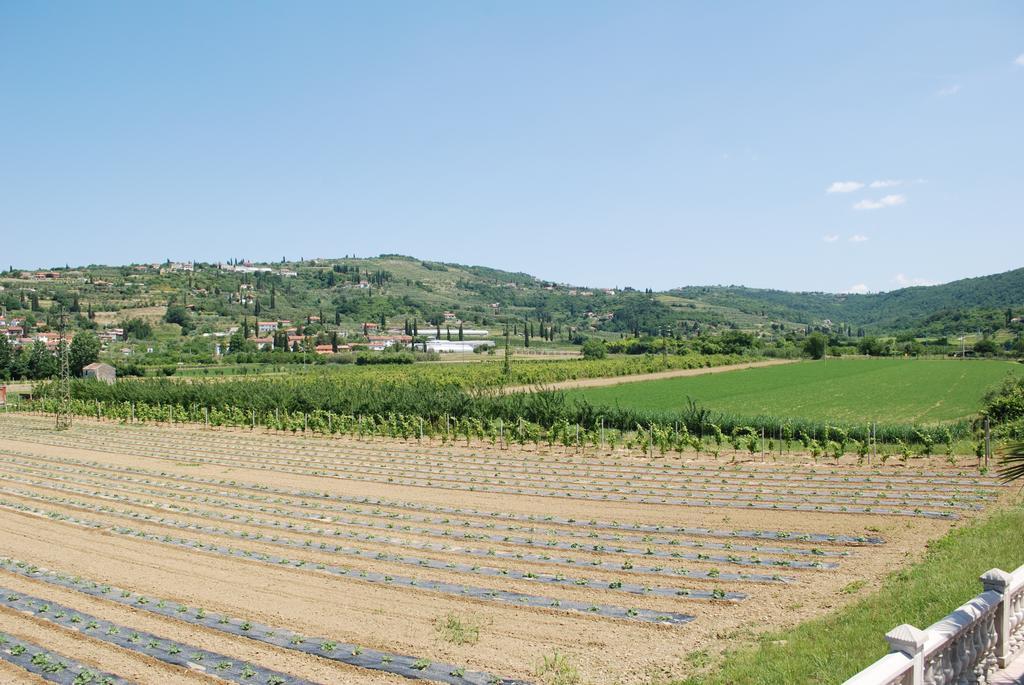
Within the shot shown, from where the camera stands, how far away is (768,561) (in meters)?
14.9

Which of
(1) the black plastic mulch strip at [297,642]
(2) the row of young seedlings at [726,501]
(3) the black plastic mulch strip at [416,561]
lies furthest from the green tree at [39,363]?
(1) the black plastic mulch strip at [297,642]

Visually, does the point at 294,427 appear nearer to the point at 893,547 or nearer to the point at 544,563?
the point at 544,563

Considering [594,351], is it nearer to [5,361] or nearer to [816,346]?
[816,346]

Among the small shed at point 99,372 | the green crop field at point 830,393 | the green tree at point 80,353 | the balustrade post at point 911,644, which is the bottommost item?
the green crop field at point 830,393

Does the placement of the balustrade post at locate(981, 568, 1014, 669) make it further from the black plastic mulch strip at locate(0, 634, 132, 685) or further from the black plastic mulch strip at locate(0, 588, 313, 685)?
the black plastic mulch strip at locate(0, 634, 132, 685)

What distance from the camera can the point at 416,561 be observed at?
1528 centimetres

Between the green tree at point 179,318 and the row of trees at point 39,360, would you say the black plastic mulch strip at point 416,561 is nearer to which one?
the row of trees at point 39,360

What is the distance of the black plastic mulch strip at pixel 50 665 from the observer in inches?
380

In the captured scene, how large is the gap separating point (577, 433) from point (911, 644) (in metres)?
28.3

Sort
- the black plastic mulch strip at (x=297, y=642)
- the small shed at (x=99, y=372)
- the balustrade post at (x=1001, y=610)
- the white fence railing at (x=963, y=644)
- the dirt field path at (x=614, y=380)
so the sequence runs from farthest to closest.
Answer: the small shed at (x=99, y=372) < the dirt field path at (x=614, y=380) < the black plastic mulch strip at (x=297, y=642) < the balustrade post at (x=1001, y=610) < the white fence railing at (x=963, y=644)

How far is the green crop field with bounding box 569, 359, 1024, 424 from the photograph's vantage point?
1987 inches

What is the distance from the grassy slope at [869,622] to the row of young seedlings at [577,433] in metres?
16.1

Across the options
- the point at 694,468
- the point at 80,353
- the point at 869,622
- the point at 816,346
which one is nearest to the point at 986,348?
the point at 816,346

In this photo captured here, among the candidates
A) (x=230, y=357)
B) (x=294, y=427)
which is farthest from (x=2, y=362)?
(x=294, y=427)
